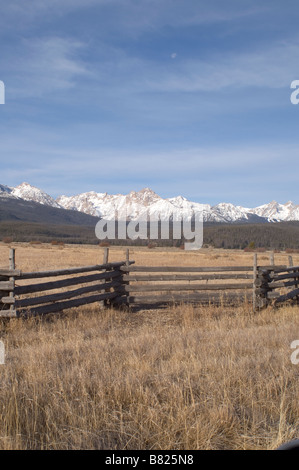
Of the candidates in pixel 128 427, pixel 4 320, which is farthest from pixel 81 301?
Answer: pixel 128 427

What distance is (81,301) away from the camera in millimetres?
10305

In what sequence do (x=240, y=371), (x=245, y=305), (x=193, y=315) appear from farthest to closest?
(x=245, y=305)
(x=193, y=315)
(x=240, y=371)

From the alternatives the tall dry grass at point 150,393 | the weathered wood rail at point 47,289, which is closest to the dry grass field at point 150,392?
the tall dry grass at point 150,393

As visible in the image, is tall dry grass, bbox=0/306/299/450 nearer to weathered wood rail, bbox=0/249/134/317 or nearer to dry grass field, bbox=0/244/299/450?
dry grass field, bbox=0/244/299/450

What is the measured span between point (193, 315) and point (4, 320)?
14.7 feet

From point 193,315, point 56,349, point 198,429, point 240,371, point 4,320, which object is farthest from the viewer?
point 193,315

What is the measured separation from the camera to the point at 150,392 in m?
3.99

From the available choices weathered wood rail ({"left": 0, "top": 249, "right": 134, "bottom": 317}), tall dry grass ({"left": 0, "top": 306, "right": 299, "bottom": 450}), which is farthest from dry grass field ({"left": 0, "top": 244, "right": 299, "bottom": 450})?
weathered wood rail ({"left": 0, "top": 249, "right": 134, "bottom": 317})

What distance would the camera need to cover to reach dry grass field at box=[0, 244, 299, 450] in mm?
3186

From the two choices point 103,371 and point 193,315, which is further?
point 193,315

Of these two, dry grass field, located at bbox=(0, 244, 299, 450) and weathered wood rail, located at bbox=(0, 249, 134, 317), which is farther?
weathered wood rail, located at bbox=(0, 249, 134, 317)

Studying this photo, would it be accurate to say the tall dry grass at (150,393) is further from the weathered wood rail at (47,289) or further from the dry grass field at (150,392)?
the weathered wood rail at (47,289)

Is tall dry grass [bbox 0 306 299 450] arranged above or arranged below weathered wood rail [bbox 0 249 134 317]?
below
